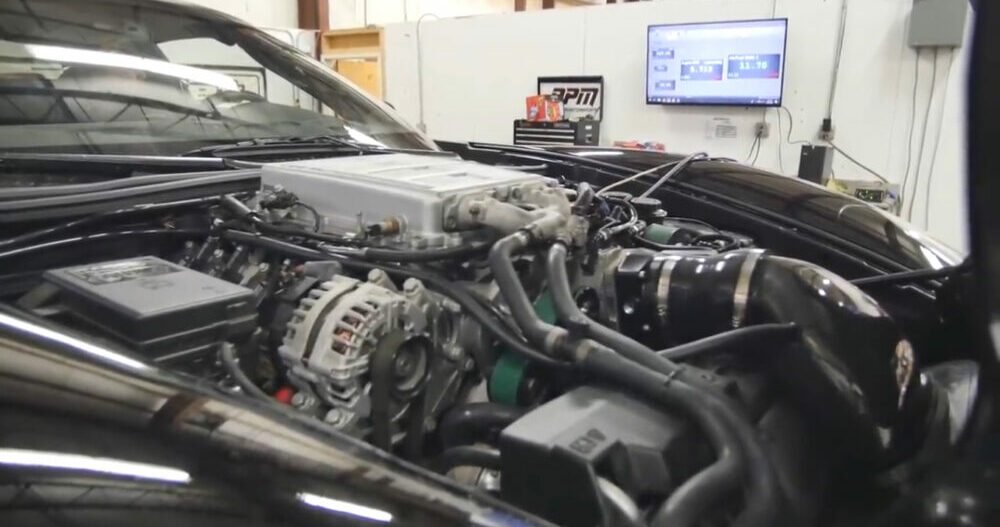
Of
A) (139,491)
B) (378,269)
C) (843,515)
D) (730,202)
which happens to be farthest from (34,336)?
(730,202)

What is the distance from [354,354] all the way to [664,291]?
1.58 ft

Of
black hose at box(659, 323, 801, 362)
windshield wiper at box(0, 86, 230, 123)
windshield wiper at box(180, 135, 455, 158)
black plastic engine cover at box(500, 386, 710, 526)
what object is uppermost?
windshield wiper at box(0, 86, 230, 123)

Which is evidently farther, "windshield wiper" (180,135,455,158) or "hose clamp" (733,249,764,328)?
"windshield wiper" (180,135,455,158)

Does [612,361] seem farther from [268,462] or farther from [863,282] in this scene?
[863,282]

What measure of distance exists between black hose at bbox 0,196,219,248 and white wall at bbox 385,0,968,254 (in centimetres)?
305

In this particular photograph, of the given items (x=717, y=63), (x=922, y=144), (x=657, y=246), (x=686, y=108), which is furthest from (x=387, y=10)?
(x=657, y=246)

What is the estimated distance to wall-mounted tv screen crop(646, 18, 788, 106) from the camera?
15.2 feet

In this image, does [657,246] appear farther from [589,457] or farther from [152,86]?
[152,86]

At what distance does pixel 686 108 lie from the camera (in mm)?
5184

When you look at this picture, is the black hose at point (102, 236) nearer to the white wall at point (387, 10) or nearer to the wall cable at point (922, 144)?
the wall cable at point (922, 144)

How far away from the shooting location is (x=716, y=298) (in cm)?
110

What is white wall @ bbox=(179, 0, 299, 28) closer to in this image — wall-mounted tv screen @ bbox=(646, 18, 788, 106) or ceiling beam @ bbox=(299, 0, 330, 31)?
ceiling beam @ bbox=(299, 0, 330, 31)

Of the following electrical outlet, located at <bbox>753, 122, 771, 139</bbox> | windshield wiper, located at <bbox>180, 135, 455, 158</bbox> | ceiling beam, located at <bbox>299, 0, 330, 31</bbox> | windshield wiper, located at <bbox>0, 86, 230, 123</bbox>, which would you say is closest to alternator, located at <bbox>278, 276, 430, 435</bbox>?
windshield wiper, located at <bbox>180, 135, 455, 158</bbox>

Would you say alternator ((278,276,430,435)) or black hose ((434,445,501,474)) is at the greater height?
alternator ((278,276,430,435))
